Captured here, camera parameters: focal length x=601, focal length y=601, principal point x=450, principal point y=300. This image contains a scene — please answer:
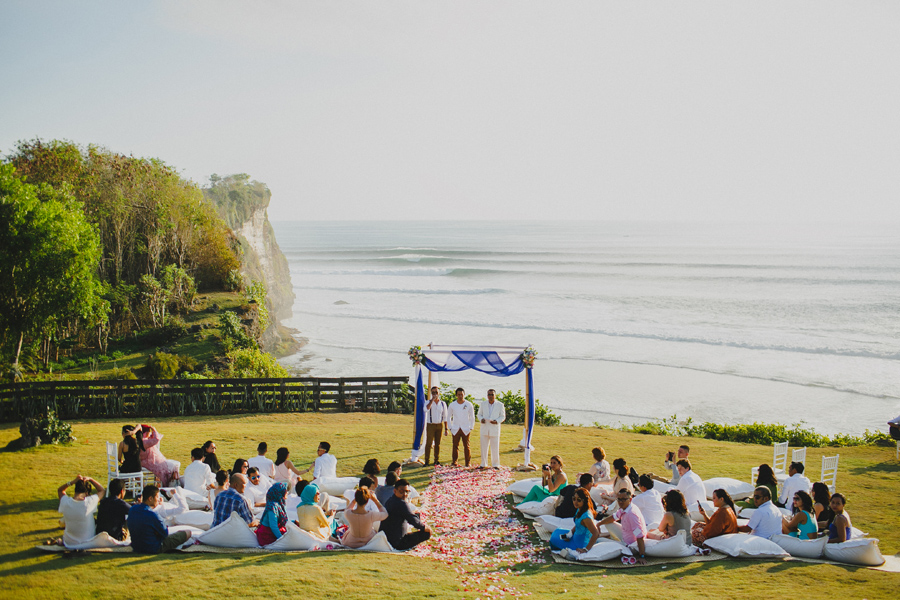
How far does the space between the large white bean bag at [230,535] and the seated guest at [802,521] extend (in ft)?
24.6

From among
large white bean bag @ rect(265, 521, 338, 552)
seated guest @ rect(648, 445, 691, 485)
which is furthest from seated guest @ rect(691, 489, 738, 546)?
large white bean bag @ rect(265, 521, 338, 552)

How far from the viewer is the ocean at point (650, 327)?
25453 millimetres

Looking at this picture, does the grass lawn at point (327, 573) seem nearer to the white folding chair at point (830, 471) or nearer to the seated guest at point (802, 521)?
the white folding chair at point (830, 471)

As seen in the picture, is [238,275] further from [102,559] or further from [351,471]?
[102,559]

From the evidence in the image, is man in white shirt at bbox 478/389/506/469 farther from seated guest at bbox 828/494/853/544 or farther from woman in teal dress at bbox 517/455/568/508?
seated guest at bbox 828/494/853/544

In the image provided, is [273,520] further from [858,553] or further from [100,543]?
[858,553]

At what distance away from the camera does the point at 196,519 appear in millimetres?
8859

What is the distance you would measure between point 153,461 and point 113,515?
263 cm

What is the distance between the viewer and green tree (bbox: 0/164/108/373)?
1925 centimetres

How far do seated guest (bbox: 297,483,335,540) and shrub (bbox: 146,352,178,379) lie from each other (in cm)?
1487

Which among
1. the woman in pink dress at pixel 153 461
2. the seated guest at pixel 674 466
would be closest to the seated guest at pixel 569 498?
the seated guest at pixel 674 466

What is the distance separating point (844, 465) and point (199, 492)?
13.3 m

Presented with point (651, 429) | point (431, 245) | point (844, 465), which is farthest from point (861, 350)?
point (431, 245)

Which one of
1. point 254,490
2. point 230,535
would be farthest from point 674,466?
point 230,535
